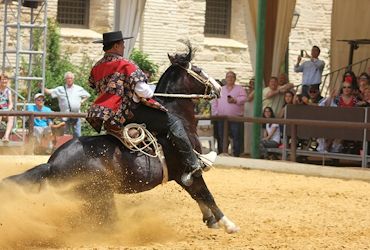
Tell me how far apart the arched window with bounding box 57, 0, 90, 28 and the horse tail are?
57.0ft

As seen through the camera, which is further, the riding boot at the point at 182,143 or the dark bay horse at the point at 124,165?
the riding boot at the point at 182,143

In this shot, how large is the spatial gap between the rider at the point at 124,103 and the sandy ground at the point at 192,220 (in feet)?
2.55

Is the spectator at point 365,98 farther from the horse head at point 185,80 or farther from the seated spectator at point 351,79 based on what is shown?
the horse head at point 185,80

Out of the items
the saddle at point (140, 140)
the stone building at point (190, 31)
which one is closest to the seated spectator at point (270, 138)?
the stone building at point (190, 31)

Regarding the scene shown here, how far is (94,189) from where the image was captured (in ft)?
29.4

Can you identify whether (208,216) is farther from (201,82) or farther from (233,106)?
(233,106)

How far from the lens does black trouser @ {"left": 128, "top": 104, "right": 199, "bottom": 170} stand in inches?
371

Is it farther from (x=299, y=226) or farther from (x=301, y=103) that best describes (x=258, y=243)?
(x=301, y=103)

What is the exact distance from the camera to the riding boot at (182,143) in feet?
31.0

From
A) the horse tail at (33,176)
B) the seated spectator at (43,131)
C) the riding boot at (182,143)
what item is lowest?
the seated spectator at (43,131)

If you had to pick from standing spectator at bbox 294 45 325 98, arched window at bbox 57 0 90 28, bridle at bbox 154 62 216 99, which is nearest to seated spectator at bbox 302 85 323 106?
standing spectator at bbox 294 45 325 98

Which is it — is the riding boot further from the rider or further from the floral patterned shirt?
the floral patterned shirt

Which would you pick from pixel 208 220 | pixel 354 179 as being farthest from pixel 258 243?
pixel 354 179

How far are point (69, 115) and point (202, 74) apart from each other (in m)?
8.20
